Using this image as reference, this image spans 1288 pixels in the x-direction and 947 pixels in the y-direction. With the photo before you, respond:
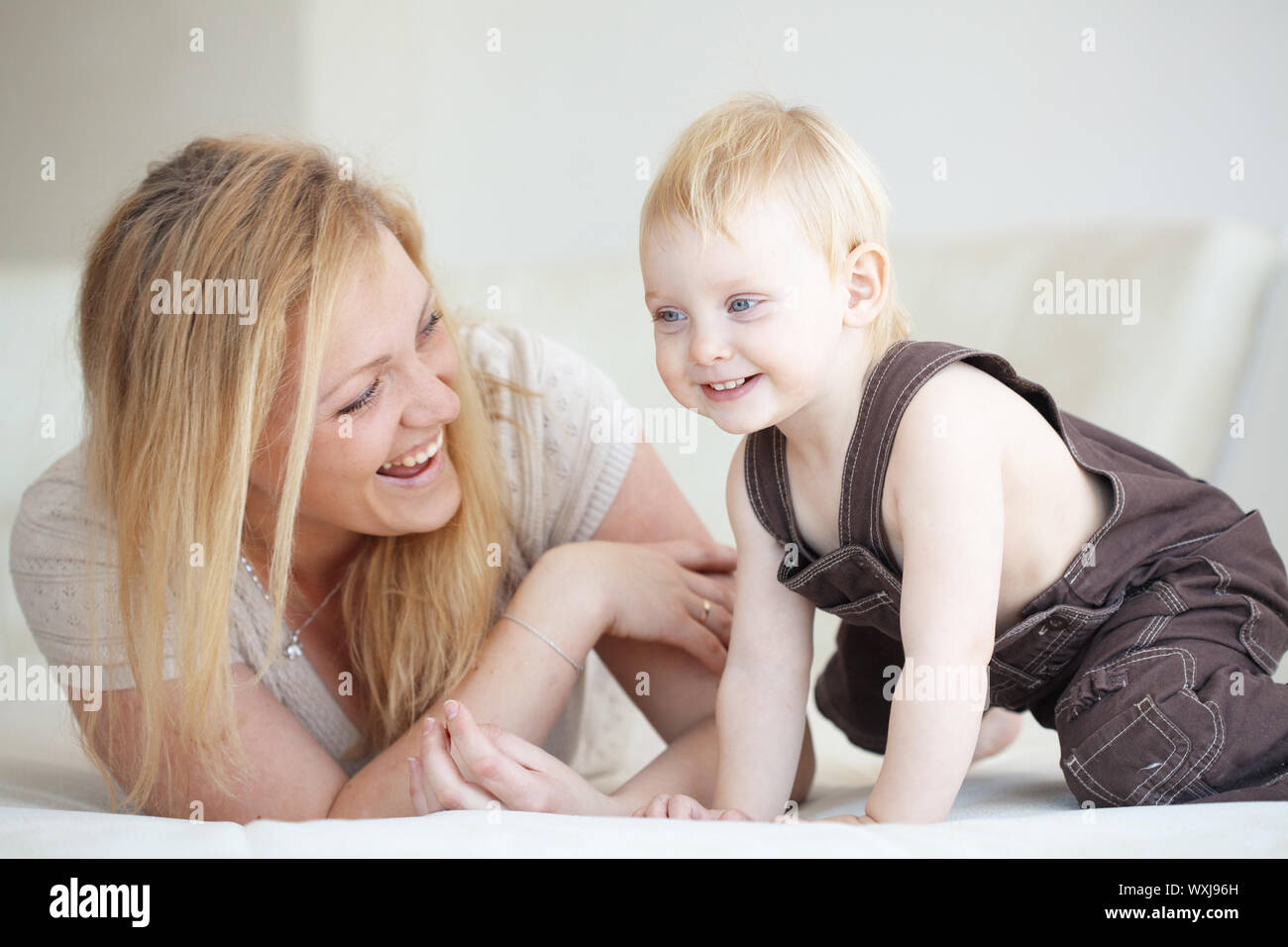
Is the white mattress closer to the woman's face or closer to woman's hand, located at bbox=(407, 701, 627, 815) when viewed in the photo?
woman's hand, located at bbox=(407, 701, 627, 815)

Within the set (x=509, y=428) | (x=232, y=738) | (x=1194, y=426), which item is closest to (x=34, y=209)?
(x=509, y=428)

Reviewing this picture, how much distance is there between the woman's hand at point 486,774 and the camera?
932 millimetres

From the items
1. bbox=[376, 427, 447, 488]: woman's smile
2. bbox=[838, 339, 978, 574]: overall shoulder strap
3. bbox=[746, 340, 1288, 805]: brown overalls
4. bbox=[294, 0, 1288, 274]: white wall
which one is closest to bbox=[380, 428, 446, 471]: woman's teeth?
bbox=[376, 427, 447, 488]: woman's smile

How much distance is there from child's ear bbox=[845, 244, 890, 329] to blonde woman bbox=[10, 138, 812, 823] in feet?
1.32

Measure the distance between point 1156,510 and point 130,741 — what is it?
100 cm

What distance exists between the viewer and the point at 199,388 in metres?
1.05

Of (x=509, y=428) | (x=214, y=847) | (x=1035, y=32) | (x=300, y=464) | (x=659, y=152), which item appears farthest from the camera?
(x=659, y=152)

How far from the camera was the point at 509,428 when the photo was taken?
132 cm

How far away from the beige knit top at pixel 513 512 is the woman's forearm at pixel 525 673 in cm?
14

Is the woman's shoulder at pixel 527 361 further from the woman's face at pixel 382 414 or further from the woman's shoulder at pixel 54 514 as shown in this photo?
the woman's shoulder at pixel 54 514

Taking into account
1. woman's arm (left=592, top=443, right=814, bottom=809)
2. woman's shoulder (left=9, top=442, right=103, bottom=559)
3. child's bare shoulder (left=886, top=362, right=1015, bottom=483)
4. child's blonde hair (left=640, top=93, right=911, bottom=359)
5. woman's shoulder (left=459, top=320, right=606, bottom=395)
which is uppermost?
child's blonde hair (left=640, top=93, right=911, bottom=359)

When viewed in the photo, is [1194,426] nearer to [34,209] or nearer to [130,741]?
[130,741]

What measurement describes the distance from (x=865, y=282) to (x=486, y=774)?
50cm

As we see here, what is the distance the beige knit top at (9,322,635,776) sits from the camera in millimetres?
1143
